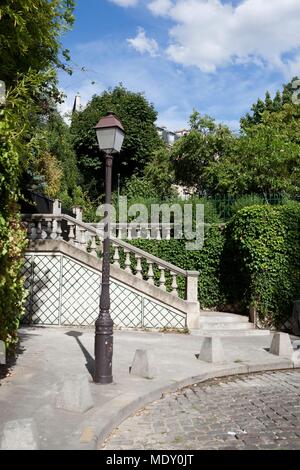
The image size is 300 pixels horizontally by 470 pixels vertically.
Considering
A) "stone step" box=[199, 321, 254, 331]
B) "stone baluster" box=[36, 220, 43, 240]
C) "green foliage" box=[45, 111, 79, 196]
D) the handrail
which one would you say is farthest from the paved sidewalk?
"green foliage" box=[45, 111, 79, 196]

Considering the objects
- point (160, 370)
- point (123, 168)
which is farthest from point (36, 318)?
point (123, 168)

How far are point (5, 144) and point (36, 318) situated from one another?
23.3ft

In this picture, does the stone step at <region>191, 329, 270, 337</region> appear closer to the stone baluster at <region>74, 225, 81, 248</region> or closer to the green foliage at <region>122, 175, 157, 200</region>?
the stone baluster at <region>74, 225, 81, 248</region>

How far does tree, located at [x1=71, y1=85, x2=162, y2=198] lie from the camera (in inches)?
1072

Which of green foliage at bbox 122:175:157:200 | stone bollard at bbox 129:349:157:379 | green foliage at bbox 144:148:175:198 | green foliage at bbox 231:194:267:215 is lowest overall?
stone bollard at bbox 129:349:157:379

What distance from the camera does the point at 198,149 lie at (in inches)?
864

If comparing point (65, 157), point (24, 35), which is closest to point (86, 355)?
point (24, 35)

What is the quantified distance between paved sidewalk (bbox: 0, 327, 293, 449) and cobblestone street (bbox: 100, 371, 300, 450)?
24cm

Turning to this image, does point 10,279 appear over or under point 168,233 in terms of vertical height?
under

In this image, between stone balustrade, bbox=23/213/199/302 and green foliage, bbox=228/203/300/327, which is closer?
stone balustrade, bbox=23/213/199/302

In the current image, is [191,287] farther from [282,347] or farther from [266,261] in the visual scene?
[282,347]

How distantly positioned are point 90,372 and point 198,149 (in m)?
16.7

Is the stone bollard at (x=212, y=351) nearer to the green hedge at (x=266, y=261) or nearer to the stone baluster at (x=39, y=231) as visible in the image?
the green hedge at (x=266, y=261)

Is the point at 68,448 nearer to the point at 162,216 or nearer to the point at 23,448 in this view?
the point at 23,448
